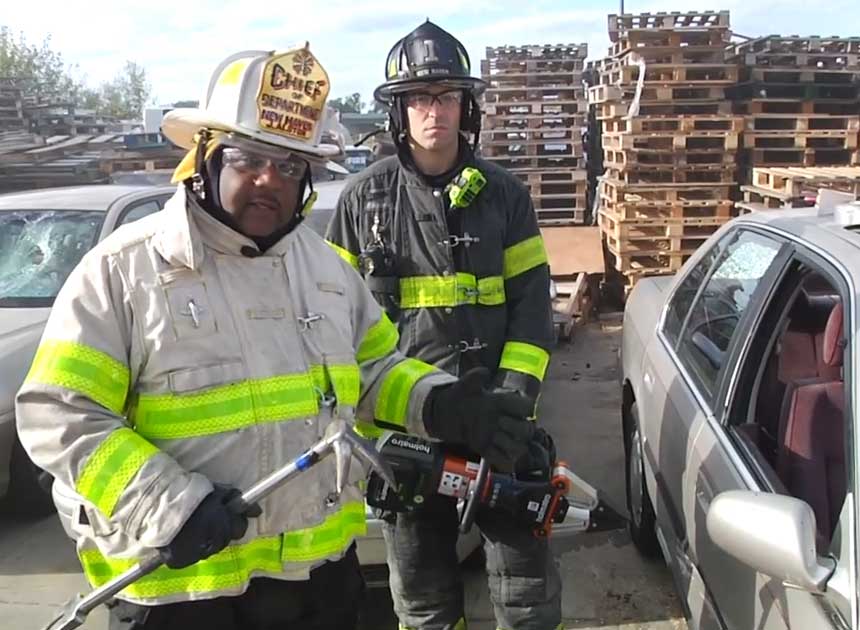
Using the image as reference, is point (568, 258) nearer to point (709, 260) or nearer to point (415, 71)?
point (709, 260)

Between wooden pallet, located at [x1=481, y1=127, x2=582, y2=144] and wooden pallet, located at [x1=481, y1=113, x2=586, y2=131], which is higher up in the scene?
wooden pallet, located at [x1=481, y1=113, x2=586, y2=131]

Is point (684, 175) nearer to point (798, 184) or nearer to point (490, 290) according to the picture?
point (798, 184)

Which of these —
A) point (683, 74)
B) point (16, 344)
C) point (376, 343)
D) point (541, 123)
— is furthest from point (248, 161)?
point (541, 123)

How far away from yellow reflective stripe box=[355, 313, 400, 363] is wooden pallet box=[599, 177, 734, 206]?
19.4ft

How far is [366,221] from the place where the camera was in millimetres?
2475

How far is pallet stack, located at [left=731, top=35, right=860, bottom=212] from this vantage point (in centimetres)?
756

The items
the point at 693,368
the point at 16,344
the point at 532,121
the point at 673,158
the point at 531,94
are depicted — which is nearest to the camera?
the point at 693,368

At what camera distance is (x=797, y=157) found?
7.69 meters

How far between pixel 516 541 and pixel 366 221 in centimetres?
102

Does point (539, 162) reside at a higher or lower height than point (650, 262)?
higher

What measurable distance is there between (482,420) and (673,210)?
612cm

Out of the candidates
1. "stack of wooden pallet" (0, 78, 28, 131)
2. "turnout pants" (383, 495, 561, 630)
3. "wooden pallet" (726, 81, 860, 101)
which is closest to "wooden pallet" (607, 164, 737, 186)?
"wooden pallet" (726, 81, 860, 101)

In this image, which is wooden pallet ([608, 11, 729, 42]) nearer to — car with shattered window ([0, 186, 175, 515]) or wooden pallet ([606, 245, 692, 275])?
wooden pallet ([606, 245, 692, 275])

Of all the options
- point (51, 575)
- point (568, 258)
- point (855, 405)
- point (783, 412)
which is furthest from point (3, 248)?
point (568, 258)
